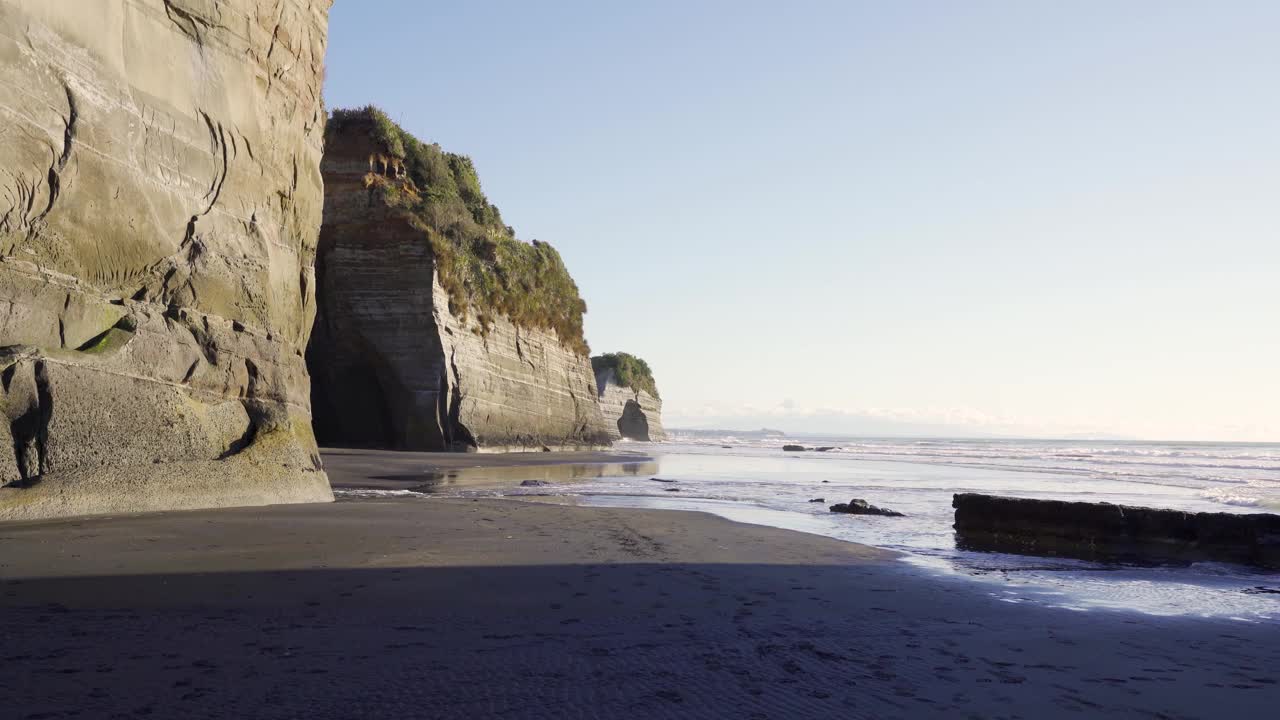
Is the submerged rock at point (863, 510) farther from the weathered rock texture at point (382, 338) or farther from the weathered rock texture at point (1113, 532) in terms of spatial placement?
the weathered rock texture at point (382, 338)

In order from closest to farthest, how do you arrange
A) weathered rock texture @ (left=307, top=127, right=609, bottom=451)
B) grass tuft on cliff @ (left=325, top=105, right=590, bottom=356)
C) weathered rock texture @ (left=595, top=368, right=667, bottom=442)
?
weathered rock texture @ (left=307, top=127, right=609, bottom=451) < grass tuft on cliff @ (left=325, top=105, right=590, bottom=356) < weathered rock texture @ (left=595, top=368, right=667, bottom=442)

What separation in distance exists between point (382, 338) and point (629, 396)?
37794mm

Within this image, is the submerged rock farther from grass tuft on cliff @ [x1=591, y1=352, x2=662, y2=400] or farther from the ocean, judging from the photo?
grass tuft on cliff @ [x1=591, y1=352, x2=662, y2=400]

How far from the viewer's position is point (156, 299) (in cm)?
814

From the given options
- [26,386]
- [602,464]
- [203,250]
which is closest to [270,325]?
[203,250]

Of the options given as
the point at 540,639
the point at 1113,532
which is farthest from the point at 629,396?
the point at 540,639

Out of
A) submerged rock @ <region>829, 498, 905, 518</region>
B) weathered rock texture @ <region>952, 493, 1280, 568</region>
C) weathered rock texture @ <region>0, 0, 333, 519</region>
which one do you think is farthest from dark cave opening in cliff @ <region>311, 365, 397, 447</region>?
weathered rock texture @ <region>952, 493, 1280, 568</region>

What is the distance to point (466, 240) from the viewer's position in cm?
2811

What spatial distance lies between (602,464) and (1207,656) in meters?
20.7

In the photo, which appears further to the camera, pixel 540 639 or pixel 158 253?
pixel 158 253

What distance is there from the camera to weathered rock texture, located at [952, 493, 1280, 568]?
7559mm

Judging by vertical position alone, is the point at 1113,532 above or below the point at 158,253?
below

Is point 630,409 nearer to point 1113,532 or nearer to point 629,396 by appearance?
point 629,396

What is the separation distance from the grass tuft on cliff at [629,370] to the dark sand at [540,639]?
52.5 meters
